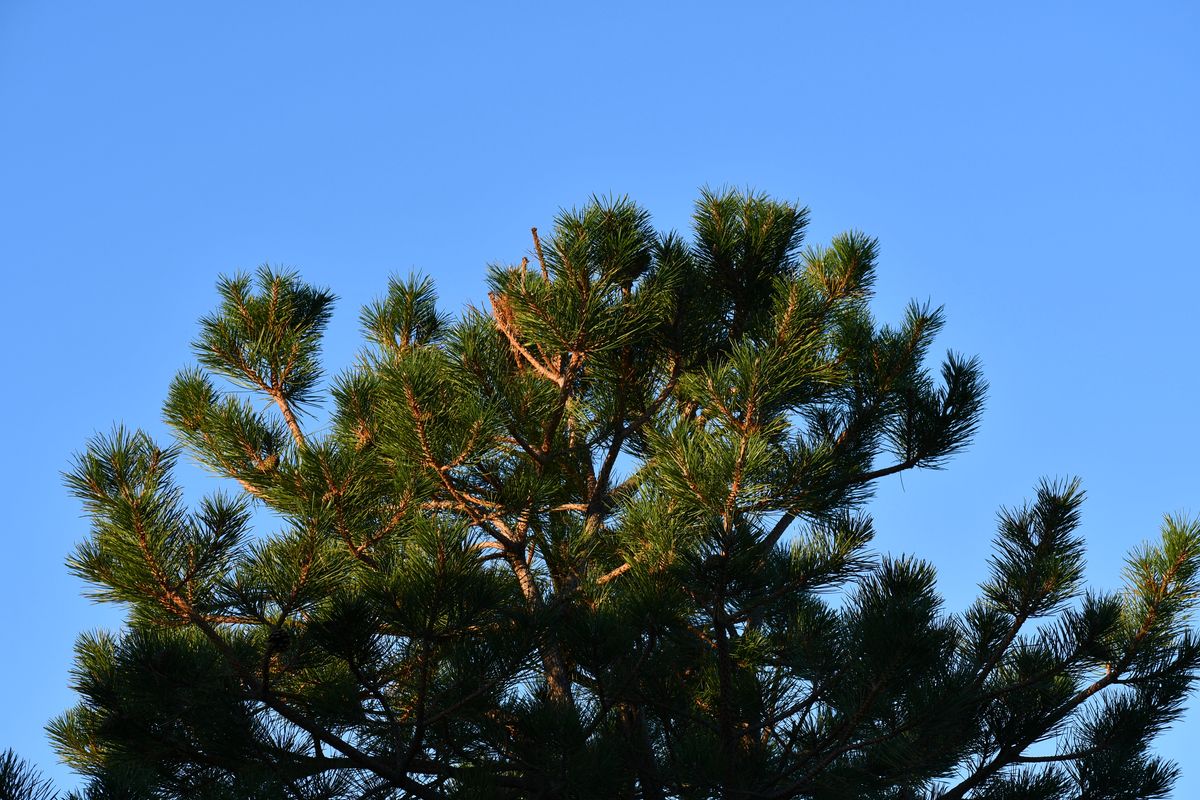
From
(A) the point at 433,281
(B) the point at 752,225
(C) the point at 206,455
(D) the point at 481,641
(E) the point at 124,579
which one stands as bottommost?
(D) the point at 481,641

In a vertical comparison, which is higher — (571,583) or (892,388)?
(892,388)

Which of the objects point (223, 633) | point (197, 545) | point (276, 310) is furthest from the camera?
point (276, 310)

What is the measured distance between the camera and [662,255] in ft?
19.6

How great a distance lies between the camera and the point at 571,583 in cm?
541

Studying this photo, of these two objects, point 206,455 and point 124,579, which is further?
point 206,455

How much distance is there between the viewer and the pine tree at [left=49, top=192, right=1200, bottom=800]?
4449mm

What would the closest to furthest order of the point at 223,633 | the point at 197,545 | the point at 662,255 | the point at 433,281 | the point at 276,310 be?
the point at 197,545 → the point at 223,633 → the point at 662,255 → the point at 276,310 → the point at 433,281

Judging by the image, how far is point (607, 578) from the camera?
5484 millimetres

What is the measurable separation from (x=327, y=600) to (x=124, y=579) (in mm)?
713

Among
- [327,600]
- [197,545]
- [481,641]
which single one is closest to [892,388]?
[481,641]

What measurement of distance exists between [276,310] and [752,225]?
8.07 feet

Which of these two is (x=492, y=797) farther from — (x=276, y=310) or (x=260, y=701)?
(x=276, y=310)

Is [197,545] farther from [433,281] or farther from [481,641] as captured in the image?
[433,281]

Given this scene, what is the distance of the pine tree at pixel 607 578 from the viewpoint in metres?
4.45
